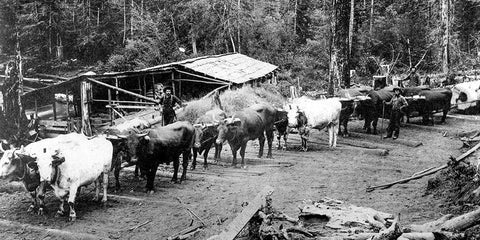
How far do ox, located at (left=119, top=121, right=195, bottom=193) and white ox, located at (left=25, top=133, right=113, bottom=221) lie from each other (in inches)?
37.6

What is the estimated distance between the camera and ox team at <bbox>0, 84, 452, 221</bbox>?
9398 millimetres

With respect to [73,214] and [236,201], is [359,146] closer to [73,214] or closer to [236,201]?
[236,201]

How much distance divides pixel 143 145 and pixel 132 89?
1425 centimetres

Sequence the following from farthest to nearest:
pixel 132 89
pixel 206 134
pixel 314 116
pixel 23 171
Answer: pixel 132 89
pixel 314 116
pixel 206 134
pixel 23 171

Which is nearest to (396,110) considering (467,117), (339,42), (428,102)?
(428,102)

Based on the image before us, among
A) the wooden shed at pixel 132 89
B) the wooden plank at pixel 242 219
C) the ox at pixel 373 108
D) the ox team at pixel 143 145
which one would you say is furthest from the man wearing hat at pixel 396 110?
the wooden plank at pixel 242 219

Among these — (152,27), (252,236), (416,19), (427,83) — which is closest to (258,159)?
(252,236)

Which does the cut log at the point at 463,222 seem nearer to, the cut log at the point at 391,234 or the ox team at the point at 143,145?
the cut log at the point at 391,234

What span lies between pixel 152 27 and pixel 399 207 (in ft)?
132

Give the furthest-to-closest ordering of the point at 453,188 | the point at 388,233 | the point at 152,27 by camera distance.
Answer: the point at 152,27 < the point at 453,188 < the point at 388,233

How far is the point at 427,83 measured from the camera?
88.2 feet

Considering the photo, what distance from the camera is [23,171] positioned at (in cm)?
954

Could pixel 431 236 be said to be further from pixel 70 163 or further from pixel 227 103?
pixel 227 103

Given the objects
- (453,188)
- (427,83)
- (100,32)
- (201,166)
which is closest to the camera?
(453,188)
